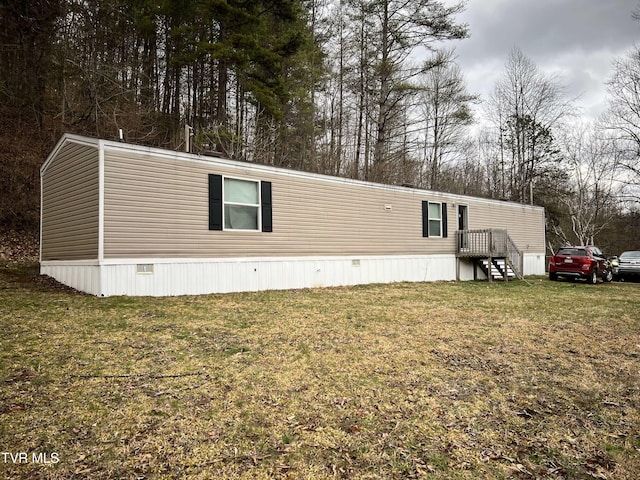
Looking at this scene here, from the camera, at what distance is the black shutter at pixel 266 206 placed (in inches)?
385

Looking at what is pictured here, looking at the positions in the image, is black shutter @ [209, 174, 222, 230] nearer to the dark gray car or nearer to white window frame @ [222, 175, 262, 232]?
white window frame @ [222, 175, 262, 232]

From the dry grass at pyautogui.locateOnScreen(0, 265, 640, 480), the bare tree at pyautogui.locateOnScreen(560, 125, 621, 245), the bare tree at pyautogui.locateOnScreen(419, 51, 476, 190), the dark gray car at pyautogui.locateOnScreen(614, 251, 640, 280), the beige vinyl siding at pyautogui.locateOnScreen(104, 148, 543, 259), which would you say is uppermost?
the bare tree at pyautogui.locateOnScreen(419, 51, 476, 190)

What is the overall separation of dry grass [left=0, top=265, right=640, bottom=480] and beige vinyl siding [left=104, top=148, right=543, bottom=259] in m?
1.93

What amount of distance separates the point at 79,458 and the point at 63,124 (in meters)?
15.4

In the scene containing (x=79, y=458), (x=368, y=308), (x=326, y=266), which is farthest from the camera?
(x=326, y=266)

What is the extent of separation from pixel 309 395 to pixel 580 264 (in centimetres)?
1448

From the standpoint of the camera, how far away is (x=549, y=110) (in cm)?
2403

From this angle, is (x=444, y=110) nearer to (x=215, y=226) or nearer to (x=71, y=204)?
(x=215, y=226)

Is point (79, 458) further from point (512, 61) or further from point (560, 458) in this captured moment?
point (512, 61)

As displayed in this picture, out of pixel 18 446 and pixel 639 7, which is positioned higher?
pixel 639 7

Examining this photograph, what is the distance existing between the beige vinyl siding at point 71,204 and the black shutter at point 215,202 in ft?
7.42

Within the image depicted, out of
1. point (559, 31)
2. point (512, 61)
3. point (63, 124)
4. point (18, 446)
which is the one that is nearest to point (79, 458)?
point (18, 446)

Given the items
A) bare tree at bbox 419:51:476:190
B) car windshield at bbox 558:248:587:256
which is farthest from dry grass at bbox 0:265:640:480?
bare tree at bbox 419:51:476:190

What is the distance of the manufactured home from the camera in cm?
785
